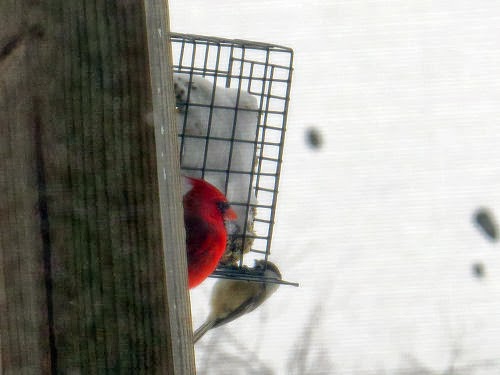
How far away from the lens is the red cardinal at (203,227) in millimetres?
2475

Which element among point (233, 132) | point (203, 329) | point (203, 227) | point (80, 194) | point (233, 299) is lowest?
point (203, 329)

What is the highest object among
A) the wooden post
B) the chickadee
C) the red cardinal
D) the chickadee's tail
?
the wooden post

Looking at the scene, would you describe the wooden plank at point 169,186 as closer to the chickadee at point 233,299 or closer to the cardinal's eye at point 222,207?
the cardinal's eye at point 222,207

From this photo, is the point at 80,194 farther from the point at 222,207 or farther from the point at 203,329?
the point at 203,329

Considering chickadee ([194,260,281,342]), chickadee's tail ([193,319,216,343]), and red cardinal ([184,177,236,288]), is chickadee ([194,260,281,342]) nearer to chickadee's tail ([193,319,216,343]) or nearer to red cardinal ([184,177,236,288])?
chickadee's tail ([193,319,216,343])

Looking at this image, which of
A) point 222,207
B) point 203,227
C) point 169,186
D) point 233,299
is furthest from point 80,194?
point 233,299

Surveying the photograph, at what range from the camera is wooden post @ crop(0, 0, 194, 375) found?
89cm

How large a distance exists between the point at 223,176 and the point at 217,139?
16cm

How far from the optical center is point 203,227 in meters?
2.54

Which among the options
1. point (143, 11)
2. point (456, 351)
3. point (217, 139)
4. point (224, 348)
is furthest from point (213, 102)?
point (456, 351)

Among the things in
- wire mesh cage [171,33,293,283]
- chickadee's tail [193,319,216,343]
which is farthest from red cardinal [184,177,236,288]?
chickadee's tail [193,319,216,343]

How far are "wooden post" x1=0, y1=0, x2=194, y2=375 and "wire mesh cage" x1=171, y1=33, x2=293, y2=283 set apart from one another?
7.10ft

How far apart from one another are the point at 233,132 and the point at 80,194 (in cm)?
226

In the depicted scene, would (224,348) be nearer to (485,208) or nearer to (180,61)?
(485,208)
